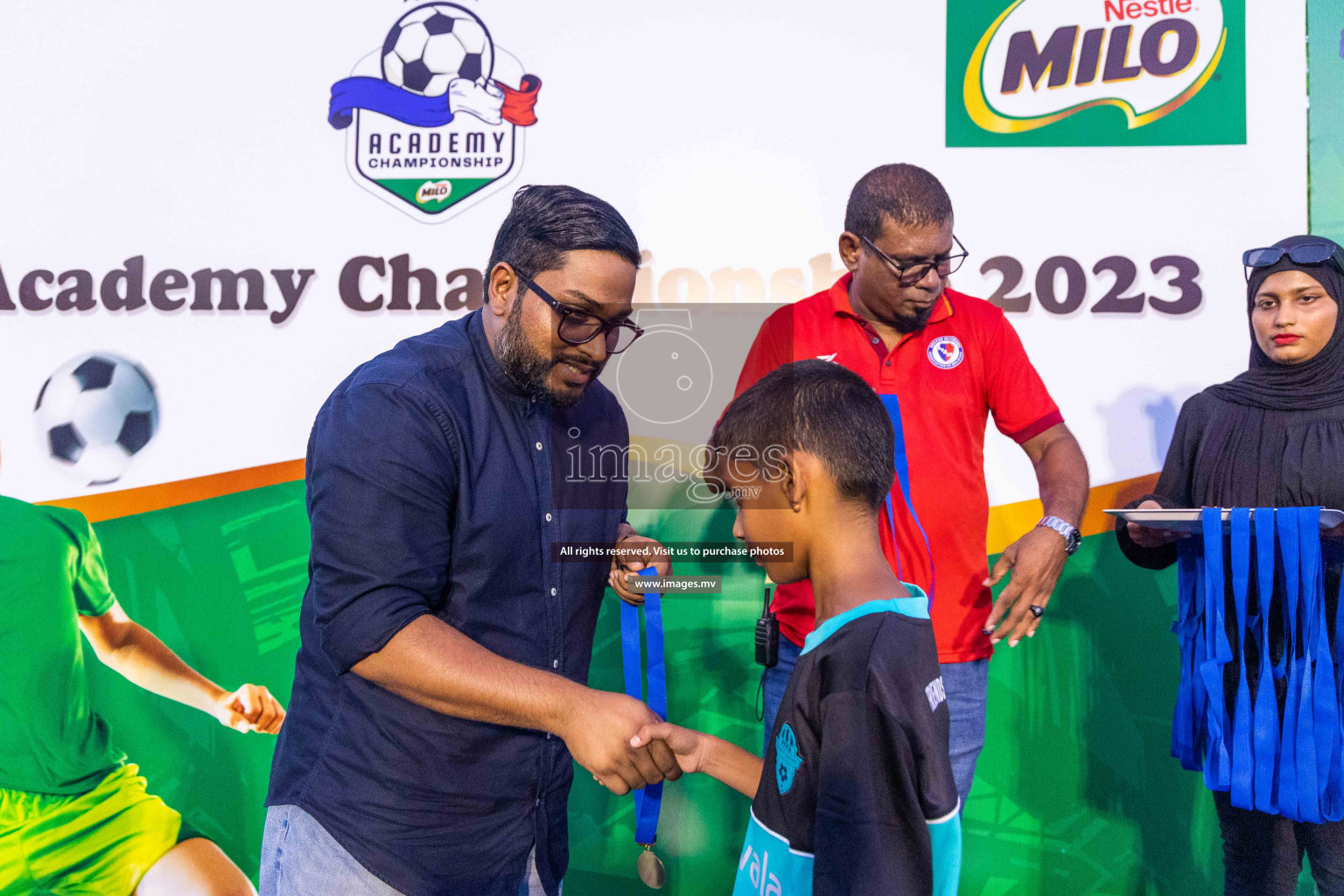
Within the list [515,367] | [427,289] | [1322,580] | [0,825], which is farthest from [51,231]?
[1322,580]

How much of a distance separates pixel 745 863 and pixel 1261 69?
9.48ft

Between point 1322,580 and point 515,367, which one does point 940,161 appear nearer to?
point 1322,580

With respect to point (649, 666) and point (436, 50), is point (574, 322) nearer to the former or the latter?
point (649, 666)

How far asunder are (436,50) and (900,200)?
176cm

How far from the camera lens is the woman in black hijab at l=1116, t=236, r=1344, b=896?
7.29ft

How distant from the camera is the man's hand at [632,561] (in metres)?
1.89

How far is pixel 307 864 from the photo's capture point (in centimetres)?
161

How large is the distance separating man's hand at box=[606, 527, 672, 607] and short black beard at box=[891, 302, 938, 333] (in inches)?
35.0

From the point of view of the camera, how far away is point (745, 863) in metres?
1.51

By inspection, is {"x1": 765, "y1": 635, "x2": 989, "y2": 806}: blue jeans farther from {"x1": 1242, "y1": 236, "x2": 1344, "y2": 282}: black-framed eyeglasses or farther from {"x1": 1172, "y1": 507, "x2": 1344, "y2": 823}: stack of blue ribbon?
{"x1": 1242, "y1": 236, "x2": 1344, "y2": 282}: black-framed eyeglasses

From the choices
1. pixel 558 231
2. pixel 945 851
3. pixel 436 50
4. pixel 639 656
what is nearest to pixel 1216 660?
pixel 945 851

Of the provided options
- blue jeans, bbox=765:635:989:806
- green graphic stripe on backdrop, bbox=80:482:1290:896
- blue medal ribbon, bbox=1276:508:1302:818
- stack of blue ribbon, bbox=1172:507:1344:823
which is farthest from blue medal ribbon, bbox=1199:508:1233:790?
green graphic stripe on backdrop, bbox=80:482:1290:896

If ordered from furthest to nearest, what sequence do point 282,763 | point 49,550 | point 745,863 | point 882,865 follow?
1. point 49,550
2. point 282,763
3. point 745,863
4. point 882,865

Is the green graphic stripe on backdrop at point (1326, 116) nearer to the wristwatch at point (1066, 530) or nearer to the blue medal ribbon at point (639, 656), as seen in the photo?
the wristwatch at point (1066, 530)
